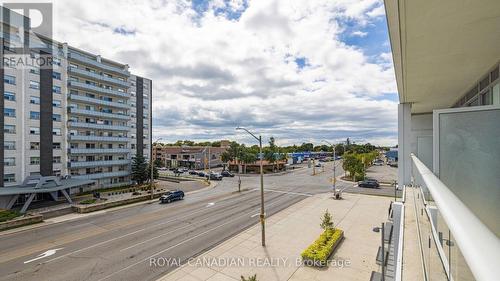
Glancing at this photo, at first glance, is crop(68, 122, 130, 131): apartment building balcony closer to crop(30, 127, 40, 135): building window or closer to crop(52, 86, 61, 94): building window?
crop(30, 127, 40, 135): building window

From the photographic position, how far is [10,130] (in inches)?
1121

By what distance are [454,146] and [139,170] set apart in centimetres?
4425

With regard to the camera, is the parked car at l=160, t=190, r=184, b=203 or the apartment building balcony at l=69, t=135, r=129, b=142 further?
the apartment building balcony at l=69, t=135, r=129, b=142

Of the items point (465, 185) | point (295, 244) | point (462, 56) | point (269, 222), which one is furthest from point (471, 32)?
point (269, 222)

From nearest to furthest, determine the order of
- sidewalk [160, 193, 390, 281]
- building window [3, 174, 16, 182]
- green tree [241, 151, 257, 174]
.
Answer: sidewalk [160, 193, 390, 281] → building window [3, 174, 16, 182] → green tree [241, 151, 257, 174]

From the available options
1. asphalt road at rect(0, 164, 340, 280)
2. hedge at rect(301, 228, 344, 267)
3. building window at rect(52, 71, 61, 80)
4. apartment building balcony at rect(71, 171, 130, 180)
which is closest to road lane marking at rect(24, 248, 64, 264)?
asphalt road at rect(0, 164, 340, 280)

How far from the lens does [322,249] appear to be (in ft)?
45.8

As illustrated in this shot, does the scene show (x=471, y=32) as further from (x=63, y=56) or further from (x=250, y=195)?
(x=63, y=56)

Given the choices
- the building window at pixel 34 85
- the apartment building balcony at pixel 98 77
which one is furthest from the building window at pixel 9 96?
the apartment building balcony at pixel 98 77

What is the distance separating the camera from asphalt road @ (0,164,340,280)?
1319cm

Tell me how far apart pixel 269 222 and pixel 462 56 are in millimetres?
17467

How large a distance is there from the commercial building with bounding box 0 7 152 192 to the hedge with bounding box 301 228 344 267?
113ft

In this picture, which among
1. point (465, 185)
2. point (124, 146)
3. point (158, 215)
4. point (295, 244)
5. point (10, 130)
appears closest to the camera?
point (465, 185)

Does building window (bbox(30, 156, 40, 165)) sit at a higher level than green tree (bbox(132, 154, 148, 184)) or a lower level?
higher
